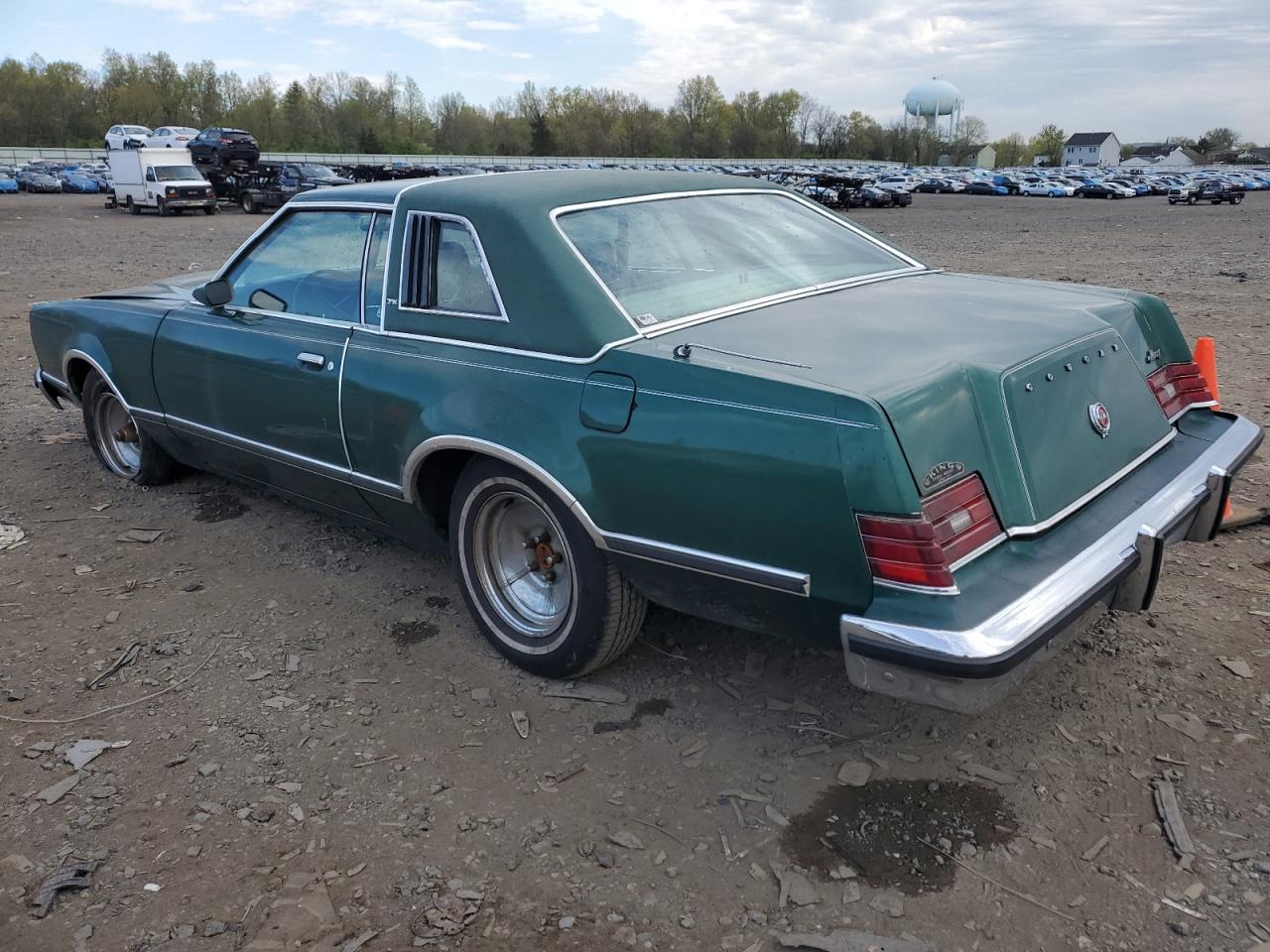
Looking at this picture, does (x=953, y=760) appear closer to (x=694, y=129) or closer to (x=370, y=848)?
(x=370, y=848)

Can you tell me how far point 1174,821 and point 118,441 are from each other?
17.6 feet

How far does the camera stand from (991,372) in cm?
264

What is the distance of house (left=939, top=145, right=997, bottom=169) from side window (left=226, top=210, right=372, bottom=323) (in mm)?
116385

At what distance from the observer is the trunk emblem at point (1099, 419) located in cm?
293

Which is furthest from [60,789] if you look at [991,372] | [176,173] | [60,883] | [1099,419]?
[176,173]

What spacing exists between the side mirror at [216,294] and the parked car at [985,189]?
56522 millimetres

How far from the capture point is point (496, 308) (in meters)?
3.19

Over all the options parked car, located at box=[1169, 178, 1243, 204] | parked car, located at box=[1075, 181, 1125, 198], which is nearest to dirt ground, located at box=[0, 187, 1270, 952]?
parked car, located at box=[1169, 178, 1243, 204]

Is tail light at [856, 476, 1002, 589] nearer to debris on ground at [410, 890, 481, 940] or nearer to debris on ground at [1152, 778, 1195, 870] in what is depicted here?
debris on ground at [1152, 778, 1195, 870]

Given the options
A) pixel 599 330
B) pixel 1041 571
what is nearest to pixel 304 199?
pixel 599 330

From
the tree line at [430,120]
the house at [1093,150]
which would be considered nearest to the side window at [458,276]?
the tree line at [430,120]

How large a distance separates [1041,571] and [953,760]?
0.70 m

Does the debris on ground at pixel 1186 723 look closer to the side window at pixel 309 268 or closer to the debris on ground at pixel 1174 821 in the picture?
the debris on ground at pixel 1174 821

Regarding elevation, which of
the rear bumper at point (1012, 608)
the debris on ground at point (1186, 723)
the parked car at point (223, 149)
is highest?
the parked car at point (223, 149)
